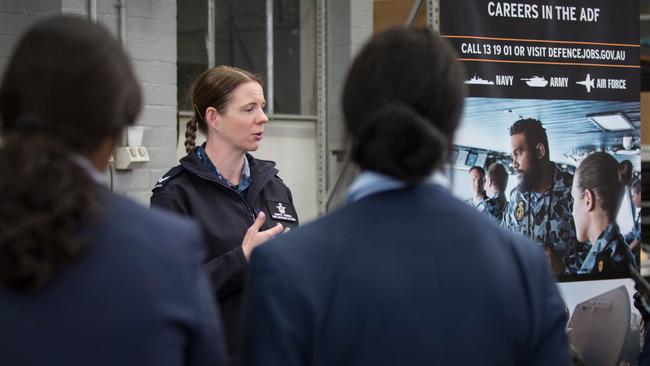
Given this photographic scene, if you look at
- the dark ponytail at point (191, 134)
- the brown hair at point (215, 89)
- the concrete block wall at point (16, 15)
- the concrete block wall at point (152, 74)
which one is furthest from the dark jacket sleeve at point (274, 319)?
the concrete block wall at point (16, 15)

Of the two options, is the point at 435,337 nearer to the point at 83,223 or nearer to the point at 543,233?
the point at 83,223

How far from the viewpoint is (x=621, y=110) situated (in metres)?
3.75

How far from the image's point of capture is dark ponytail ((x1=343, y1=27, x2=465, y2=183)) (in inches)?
52.2

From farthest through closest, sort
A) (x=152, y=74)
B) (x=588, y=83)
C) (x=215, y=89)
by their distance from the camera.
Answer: (x=152, y=74) < (x=588, y=83) < (x=215, y=89)

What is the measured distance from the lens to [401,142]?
133cm

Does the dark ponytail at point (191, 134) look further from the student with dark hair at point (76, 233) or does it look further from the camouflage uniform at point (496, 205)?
the student with dark hair at point (76, 233)

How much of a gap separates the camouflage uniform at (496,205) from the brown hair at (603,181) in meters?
0.40

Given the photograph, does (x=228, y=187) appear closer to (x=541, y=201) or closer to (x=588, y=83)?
(x=541, y=201)

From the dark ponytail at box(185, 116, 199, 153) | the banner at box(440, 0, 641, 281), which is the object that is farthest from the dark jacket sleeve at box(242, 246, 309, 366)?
the banner at box(440, 0, 641, 281)

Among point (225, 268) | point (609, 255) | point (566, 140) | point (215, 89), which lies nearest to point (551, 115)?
point (566, 140)

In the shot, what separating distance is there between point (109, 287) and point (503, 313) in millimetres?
617

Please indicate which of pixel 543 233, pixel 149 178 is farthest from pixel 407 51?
pixel 149 178

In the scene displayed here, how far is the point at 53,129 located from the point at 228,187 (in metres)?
1.51

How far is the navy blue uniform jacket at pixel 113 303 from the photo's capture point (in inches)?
42.8
